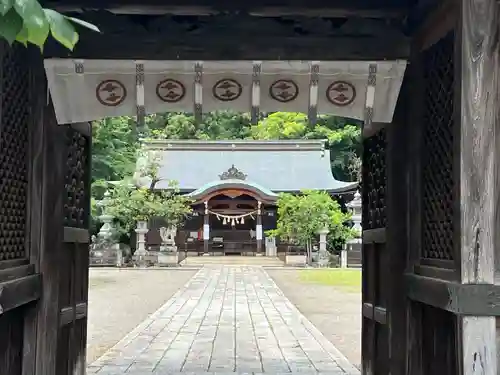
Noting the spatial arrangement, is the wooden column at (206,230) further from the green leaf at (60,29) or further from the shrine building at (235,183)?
the green leaf at (60,29)

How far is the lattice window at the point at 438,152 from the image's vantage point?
358cm

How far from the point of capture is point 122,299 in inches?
528

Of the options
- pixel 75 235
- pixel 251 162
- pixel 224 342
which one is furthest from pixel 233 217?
pixel 75 235

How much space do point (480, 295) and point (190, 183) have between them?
3250 centimetres

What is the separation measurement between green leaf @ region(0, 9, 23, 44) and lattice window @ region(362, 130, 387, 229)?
3289 millimetres

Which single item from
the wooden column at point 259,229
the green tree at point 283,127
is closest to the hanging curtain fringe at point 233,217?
the wooden column at point 259,229

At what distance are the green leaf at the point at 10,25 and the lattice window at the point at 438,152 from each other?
2502 mm

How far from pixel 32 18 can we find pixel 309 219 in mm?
23178

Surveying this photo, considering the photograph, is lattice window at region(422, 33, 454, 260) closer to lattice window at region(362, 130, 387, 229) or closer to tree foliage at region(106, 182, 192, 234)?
lattice window at region(362, 130, 387, 229)

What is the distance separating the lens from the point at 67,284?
4.51m

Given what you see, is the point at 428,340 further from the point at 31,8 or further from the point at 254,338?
the point at 254,338

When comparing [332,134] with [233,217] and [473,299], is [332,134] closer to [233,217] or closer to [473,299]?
[233,217]

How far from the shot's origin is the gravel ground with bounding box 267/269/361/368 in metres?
8.19

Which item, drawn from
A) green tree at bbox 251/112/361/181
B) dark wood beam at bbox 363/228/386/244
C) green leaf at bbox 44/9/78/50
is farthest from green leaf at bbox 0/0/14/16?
green tree at bbox 251/112/361/181
